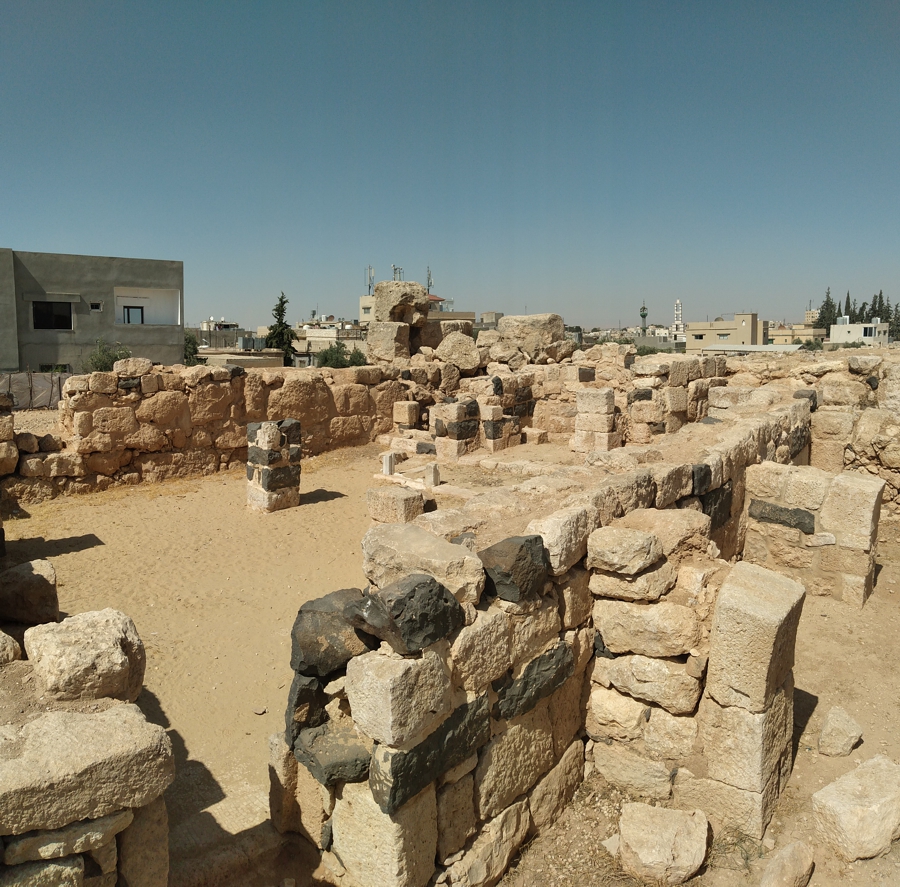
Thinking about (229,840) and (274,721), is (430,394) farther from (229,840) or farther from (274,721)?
(229,840)

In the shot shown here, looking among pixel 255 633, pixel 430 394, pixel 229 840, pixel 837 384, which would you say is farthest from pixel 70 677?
pixel 430 394

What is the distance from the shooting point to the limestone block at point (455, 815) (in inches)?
118

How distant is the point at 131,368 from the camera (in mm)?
10578

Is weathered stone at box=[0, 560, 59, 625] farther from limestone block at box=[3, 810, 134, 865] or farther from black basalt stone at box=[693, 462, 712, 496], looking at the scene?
black basalt stone at box=[693, 462, 712, 496]

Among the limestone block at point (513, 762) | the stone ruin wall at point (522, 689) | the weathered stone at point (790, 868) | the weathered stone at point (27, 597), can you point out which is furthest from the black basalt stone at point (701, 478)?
the weathered stone at point (27, 597)

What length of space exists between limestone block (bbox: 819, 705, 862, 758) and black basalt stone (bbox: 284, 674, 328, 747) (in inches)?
115

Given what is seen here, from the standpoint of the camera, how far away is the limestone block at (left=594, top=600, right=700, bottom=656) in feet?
11.9

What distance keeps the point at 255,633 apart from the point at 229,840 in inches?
101

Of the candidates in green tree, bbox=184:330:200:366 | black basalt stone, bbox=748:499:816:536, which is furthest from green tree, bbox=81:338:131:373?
black basalt stone, bbox=748:499:816:536

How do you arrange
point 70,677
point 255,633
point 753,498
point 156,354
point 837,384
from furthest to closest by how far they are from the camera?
point 156,354, point 837,384, point 753,498, point 255,633, point 70,677

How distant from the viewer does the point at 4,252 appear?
2502 centimetres

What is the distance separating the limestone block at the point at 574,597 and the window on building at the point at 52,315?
1105 inches

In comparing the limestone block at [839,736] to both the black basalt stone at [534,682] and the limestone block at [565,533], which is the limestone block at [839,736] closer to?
the black basalt stone at [534,682]

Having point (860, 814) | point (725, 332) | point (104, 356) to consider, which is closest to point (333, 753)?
point (860, 814)
